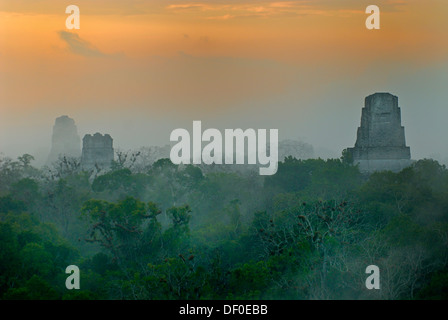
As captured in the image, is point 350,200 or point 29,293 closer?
point 29,293

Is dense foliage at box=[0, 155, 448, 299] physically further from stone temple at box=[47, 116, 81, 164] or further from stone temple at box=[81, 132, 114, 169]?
stone temple at box=[47, 116, 81, 164]

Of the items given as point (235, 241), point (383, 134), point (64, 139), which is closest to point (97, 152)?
point (383, 134)

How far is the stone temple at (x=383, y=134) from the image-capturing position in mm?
44688

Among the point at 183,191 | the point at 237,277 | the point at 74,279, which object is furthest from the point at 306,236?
the point at 183,191

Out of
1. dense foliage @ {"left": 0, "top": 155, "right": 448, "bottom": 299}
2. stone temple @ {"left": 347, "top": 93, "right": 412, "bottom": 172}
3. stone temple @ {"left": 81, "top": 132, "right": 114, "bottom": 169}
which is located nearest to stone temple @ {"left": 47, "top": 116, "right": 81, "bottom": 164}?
stone temple @ {"left": 81, "top": 132, "right": 114, "bottom": 169}

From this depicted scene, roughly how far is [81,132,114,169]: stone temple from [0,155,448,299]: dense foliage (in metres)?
15.4

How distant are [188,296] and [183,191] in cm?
2193

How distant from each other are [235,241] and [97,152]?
32.3m

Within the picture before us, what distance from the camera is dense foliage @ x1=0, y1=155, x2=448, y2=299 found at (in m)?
24.3

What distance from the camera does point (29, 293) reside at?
24.2 meters

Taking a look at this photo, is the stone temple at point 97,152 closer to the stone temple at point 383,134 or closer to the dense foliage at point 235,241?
the dense foliage at point 235,241

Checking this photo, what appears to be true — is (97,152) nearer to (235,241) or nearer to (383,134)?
(383,134)

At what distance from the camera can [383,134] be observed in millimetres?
44812

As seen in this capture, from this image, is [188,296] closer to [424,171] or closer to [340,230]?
[340,230]
